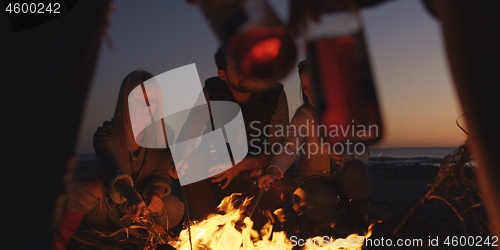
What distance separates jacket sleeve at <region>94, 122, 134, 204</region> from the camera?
1.73 metres

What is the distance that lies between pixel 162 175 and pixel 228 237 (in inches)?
27.1

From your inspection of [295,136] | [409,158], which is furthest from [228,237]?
[409,158]

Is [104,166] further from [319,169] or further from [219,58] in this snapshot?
[319,169]

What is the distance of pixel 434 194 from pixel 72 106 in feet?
5.50

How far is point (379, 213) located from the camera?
2.89 m

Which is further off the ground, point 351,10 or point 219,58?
point 219,58

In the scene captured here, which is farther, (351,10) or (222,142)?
(222,142)

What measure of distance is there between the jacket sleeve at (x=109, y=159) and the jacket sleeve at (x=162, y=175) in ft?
0.67

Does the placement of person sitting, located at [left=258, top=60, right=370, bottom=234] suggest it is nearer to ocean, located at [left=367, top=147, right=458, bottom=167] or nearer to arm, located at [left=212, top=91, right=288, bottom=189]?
arm, located at [left=212, top=91, right=288, bottom=189]

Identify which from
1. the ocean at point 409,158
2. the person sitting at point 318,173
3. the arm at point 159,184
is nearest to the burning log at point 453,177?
the person sitting at point 318,173

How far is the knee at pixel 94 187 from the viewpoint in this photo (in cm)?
174

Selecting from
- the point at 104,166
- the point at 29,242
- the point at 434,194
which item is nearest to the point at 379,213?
the point at 434,194

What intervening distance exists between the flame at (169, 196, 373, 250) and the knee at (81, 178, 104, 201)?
0.53 meters

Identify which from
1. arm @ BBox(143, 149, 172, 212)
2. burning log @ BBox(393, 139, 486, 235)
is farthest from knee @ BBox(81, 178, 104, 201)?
burning log @ BBox(393, 139, 486, 235)
